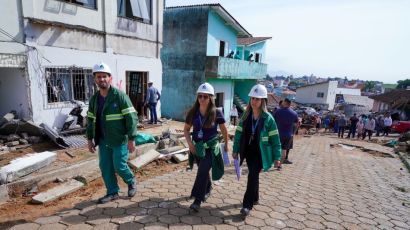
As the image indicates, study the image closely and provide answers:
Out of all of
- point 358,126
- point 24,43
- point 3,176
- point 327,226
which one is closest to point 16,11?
point 24,43

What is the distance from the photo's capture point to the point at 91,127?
3.61m

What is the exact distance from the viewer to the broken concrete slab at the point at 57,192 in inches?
155

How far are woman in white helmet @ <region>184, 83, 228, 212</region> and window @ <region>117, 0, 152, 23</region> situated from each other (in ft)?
24.9

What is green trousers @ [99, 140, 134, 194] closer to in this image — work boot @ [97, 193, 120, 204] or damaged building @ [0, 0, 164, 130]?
work boot @ [97, 193, 120, 204]

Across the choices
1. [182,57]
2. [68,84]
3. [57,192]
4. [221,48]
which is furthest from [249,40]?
[57,192]

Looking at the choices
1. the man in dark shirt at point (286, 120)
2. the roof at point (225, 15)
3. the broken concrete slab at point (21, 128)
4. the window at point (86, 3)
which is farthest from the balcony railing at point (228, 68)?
the broken concrete slab at point (21, 128)

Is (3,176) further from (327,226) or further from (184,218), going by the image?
(327,226)

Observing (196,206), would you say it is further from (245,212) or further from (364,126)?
(364,126)

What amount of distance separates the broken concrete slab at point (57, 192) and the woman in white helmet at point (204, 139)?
2.19 metres

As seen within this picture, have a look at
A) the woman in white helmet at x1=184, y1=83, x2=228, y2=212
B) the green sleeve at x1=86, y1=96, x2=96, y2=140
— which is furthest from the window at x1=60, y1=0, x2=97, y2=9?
the woman in white helmet at x1=184, y1=83, x2=228, y2=212

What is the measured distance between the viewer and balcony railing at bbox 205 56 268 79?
580 inches

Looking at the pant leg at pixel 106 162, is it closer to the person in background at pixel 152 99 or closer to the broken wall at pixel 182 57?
the person in background at pixel 152 99

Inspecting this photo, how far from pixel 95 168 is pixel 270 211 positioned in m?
3.59

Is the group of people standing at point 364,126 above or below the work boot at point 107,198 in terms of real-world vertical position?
below
